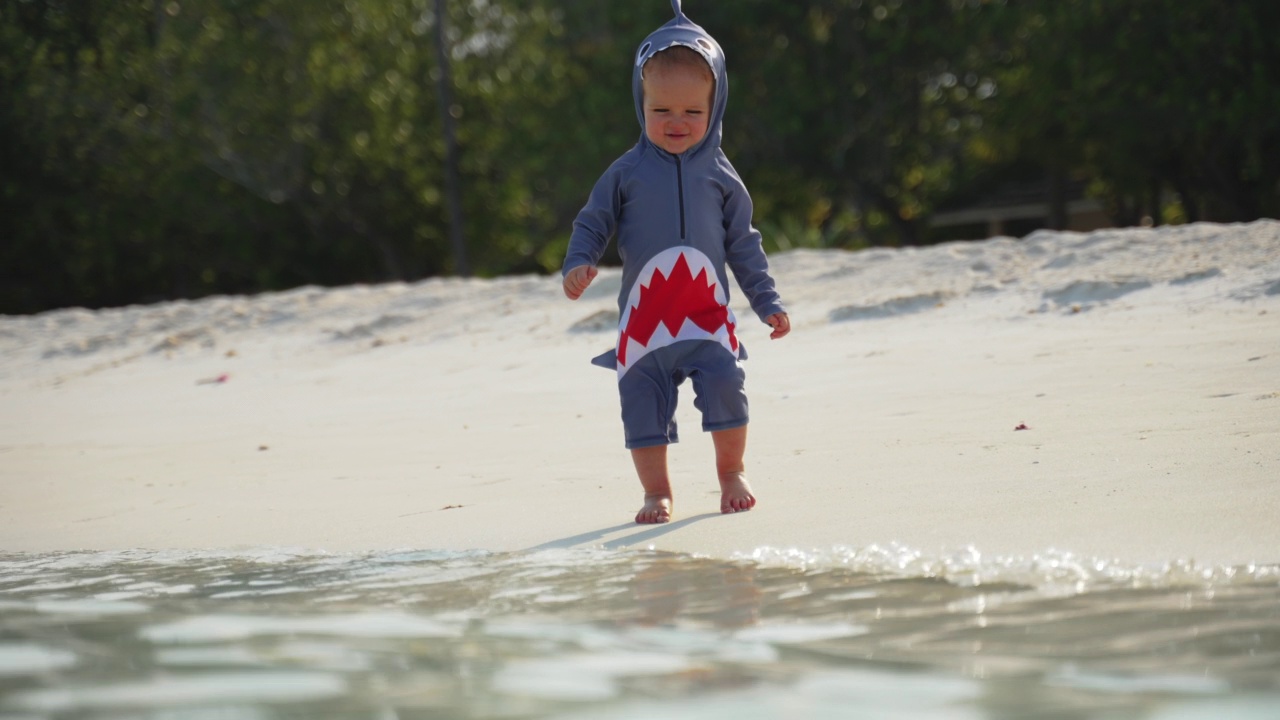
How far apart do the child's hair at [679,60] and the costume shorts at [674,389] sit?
28.8 inches

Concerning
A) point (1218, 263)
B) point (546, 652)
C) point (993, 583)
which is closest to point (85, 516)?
point (546, 652)

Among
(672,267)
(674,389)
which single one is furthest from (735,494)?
(672,267)

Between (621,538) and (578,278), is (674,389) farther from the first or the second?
(621,538)

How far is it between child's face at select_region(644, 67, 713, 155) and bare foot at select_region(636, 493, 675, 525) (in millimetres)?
947

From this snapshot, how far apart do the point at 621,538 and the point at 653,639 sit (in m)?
1.02

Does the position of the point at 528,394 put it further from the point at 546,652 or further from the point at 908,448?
the point at 546,652

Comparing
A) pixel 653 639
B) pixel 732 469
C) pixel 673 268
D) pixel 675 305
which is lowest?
pixel 653 639

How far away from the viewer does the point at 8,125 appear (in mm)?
21344

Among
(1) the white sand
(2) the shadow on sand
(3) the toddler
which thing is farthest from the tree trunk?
(2) the shadow on sand

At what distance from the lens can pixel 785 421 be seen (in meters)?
5.16

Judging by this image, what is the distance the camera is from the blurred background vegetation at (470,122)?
19.4 m

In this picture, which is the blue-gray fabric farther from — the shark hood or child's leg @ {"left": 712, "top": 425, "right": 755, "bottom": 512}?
child's leg @ {"left": 712, "top": 425, "right": 755, "bottom": 512}

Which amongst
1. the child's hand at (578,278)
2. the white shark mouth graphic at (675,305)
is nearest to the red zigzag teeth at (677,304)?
the white shark mouth graphic at (675,305)

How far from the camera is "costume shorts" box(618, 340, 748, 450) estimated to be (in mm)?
3682
